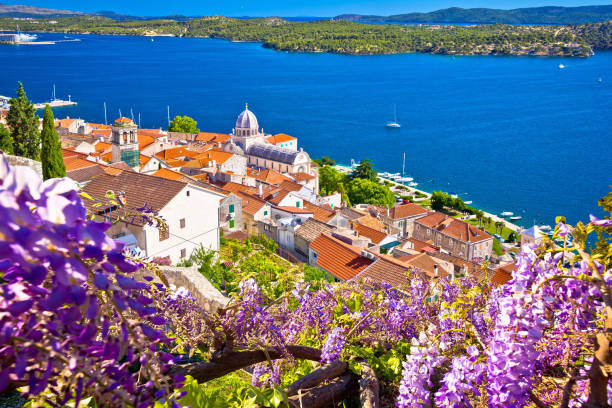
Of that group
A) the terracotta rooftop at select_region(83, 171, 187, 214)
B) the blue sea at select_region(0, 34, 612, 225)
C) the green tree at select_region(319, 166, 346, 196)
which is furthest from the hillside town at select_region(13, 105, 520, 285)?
the blue sea at select_region(0, 34, 612, 225)

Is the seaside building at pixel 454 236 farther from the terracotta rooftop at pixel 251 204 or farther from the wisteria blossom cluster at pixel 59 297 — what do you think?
the wisteria blossom cluster at pixel 59 297

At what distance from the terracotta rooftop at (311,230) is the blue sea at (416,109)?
31.2 meters

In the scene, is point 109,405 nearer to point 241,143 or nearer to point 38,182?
point 38,182

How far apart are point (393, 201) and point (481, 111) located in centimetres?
6066

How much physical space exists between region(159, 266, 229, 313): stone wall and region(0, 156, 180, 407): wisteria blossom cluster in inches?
276

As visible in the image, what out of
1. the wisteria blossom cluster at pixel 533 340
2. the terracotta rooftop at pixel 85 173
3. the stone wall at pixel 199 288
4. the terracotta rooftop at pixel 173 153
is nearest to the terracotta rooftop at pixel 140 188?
the terracotta rooftop at pixel 85 173

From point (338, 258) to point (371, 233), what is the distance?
9789 millimetres

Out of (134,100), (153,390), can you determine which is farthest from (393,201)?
(134,100)

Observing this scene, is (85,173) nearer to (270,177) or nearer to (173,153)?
(270,177)

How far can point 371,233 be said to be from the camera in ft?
103

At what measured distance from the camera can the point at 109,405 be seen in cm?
163

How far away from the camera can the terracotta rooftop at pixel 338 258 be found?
2059cm

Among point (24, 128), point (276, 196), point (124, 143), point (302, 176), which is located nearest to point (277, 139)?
point (302, 176)

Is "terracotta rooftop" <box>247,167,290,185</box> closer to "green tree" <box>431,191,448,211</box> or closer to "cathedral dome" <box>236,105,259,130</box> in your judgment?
"cathedral dome" <box>236,105,259,130</box>
